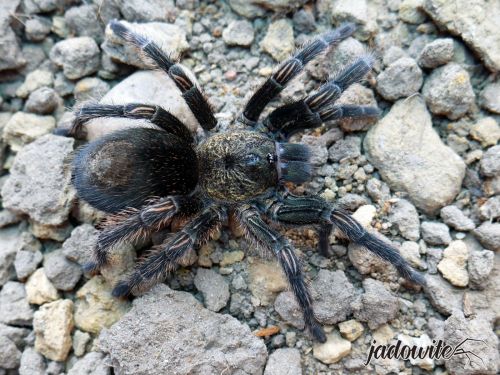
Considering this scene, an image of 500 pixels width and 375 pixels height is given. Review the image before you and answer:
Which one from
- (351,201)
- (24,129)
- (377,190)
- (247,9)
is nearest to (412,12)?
(247,9)

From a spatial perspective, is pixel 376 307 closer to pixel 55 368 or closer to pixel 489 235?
pixel 489 235

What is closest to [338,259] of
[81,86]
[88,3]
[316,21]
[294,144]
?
[294,144]

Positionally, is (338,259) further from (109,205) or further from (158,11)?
(158,11)

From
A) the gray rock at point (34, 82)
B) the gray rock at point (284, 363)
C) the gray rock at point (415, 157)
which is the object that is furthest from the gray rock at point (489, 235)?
the gray rock at point (34, 82)

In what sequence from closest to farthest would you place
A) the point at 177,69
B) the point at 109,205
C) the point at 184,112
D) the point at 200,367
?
1. the point at 200,367
2. the point at 109,205
3. the point at 177,69
4. the point at 184,112

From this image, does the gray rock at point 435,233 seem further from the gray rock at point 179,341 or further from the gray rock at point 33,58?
the gray rock at point 33,58

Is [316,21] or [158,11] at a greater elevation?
[316,21]

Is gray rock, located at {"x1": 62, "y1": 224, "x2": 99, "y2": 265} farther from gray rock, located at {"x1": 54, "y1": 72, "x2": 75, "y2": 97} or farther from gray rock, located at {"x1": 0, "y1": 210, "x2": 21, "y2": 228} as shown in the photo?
gray rock, located at {"x1": 54, "y1": 72, "x2": 75, "y2": 97}

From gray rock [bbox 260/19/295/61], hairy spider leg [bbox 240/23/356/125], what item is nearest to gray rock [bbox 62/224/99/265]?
hairy spider leg [bbox 240/23/356/125]

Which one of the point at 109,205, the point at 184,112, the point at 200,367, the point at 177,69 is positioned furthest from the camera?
the point at 184,112
